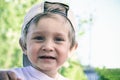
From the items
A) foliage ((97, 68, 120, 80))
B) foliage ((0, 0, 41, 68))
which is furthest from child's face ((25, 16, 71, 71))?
foliage ((0, 0, 41, 68))

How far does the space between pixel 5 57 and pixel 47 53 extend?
608 centimetres

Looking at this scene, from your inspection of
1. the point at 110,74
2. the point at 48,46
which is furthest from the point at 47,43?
the point at 110,74

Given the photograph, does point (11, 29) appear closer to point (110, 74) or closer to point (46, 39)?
point (110, 74)

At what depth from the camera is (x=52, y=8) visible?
1375 mm

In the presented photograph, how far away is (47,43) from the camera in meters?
1.31

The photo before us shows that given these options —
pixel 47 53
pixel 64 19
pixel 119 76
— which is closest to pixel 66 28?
pixel 64 19

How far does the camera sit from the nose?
1.30m

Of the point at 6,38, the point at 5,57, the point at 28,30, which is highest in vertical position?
the point at 28,30

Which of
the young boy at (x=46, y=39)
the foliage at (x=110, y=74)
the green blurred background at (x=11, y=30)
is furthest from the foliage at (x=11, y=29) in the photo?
the young boy at (x=46, y=39)

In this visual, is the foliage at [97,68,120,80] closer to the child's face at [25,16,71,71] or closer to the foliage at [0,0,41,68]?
the child's face at [25,16,71,71]

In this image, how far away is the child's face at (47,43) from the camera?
131 centimetres

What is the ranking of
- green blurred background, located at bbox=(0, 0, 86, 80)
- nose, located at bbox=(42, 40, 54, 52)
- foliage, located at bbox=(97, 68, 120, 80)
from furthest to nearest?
green blurred background, located at bbox=(0, 0, 86, 80)
foliage, located at bbox=(97, 68, 120, 80)
nose, located at bbox=(42, 40, 54, 52)

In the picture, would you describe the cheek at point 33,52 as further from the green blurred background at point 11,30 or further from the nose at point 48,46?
the green blurred background at point 11,30

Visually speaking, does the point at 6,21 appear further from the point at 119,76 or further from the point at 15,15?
the point at 119,76
